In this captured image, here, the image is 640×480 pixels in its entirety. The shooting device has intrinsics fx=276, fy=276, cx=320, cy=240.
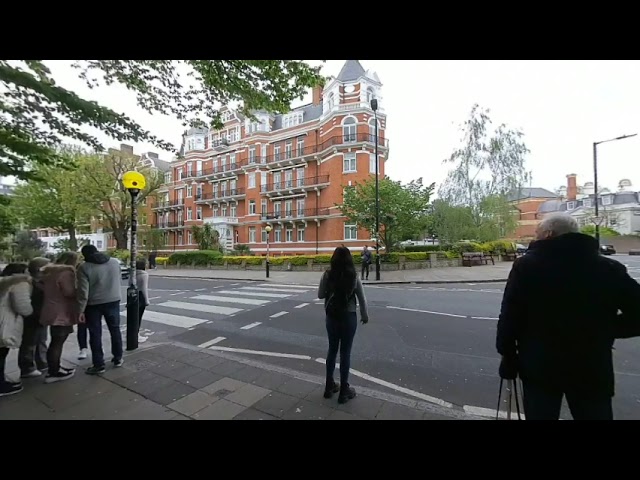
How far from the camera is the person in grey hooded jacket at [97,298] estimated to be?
3.74 m

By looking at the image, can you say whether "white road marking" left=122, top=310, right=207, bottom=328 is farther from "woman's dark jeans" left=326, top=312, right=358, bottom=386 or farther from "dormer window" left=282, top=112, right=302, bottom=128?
"dormer window" left=282, top=112, right=302, bottom=128

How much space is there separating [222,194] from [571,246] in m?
37.8

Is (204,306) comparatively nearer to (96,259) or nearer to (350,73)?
(96,259)

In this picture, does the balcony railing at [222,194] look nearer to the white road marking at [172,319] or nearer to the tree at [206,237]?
the tree at [206,237]

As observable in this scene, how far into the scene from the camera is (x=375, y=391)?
326 centimetres

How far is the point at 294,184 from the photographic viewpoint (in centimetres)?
3102

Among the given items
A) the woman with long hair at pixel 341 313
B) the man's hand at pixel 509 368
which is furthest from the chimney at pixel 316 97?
the man's hand at pixel 509 368

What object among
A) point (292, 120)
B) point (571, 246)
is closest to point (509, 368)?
point (571, 246)

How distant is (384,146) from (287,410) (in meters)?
28.3

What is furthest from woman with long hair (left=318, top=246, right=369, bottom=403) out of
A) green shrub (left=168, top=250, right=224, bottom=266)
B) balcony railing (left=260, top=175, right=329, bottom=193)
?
balcony railing (left=260, top=175, right=329, bottom=193)

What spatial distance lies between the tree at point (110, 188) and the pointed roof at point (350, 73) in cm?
2577

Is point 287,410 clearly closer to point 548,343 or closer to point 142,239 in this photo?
point 548,343

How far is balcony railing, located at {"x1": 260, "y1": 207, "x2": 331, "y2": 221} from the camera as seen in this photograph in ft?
95.1
